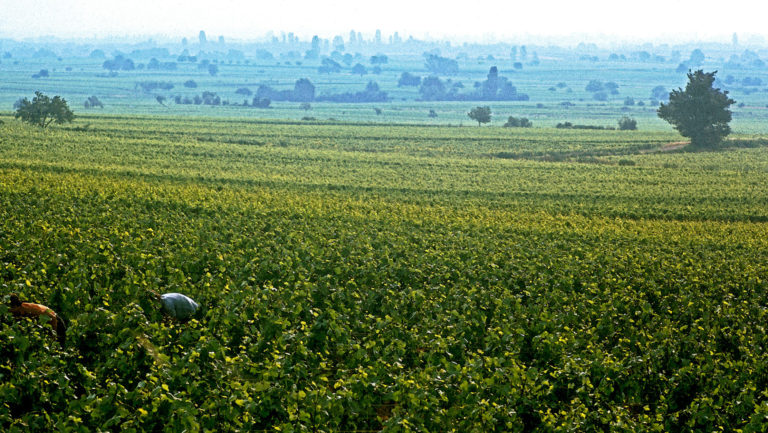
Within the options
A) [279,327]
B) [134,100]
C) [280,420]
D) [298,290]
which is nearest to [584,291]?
[298,290]

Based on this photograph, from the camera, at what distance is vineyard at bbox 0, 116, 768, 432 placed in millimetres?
10602

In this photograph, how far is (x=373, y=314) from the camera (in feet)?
56.6

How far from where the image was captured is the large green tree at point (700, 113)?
8244 centimetres

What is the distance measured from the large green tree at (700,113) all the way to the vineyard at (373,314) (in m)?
44.1

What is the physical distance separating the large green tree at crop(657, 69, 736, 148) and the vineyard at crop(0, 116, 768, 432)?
4415 cm

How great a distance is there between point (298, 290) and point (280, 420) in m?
6.71

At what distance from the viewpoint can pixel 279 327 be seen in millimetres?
14125

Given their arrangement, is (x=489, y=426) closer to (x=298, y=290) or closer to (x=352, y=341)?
(x=352, y=341)

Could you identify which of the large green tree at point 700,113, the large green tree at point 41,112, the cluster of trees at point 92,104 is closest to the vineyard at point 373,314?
the large green tree at point 700,113

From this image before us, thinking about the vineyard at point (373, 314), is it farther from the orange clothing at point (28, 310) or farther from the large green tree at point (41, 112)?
the large green tree at point (41, 112)

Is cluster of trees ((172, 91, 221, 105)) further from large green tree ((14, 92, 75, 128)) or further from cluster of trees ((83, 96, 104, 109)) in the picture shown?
large green tree ((14, 92, 75, 128))

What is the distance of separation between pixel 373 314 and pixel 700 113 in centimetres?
7480

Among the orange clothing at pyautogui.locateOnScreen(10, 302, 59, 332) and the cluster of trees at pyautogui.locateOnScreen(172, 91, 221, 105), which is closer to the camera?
the orange clothing at pyautogui.locateOnScreen(10, 302, 59, 332)

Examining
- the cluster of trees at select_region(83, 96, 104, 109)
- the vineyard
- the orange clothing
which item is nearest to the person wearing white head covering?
the vineyard
